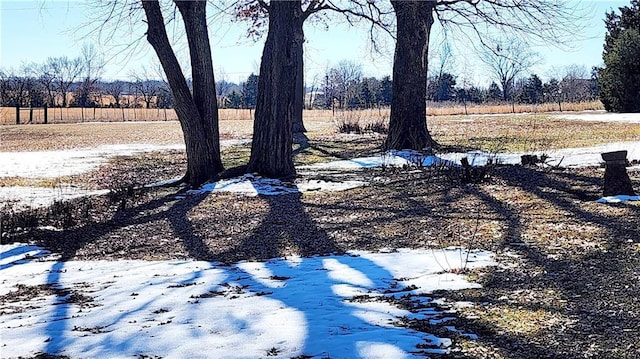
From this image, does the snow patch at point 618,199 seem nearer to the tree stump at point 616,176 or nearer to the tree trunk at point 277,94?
the tree stump at point 616,176

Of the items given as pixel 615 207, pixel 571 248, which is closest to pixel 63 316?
pixel 571 248

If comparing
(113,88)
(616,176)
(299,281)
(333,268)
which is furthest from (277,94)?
(113,88)

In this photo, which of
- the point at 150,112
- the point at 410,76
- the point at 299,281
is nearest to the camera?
the point at 299,281

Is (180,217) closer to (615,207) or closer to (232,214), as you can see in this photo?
(232,214)

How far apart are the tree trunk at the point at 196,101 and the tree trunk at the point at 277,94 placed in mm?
782

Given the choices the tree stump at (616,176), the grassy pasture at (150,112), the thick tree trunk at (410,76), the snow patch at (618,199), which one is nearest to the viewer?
the snow patch at (618,199)

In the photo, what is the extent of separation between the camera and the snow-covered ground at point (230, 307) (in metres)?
3.26

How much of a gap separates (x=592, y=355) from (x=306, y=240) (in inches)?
149

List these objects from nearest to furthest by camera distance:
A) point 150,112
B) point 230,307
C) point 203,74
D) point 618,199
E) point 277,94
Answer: point 230,307 < point 618,199 < point 277,94 < point 203,74 < point 150,112

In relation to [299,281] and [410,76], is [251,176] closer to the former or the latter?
[410,76]

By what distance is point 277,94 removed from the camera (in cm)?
1070

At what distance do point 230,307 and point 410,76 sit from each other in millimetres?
11270

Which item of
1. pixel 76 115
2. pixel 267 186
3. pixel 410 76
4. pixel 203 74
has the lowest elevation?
pixel 267 186

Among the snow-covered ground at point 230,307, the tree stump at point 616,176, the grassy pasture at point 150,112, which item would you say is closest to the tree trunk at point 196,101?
the snow-covered ground at point 230,307
